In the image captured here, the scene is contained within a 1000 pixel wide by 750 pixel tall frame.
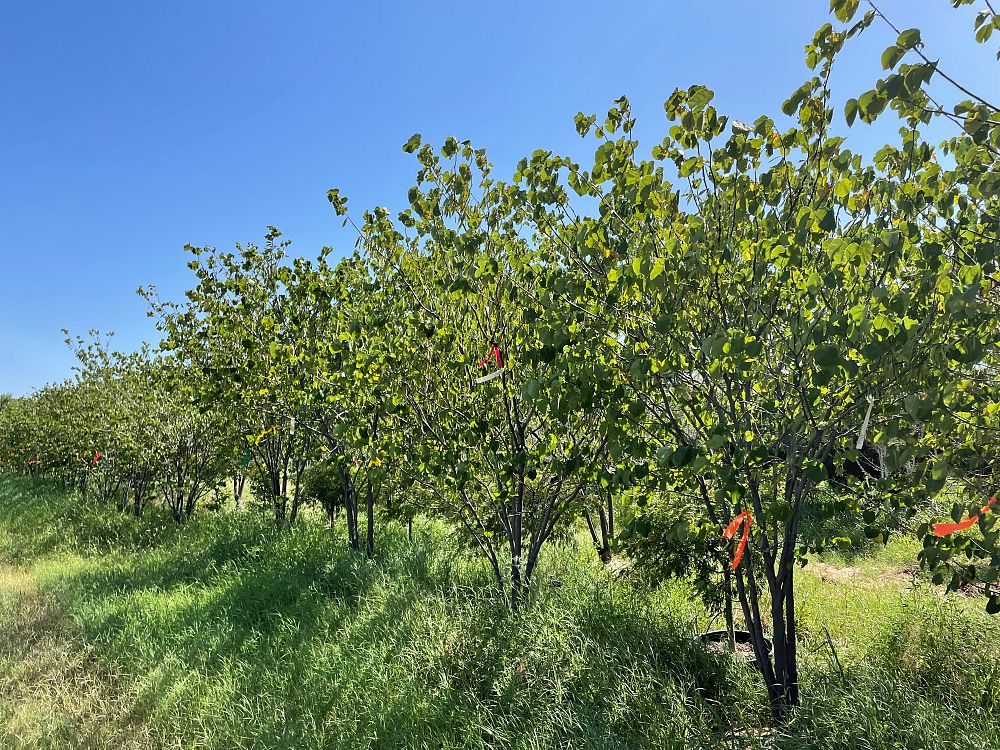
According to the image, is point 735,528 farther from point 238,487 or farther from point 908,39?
point 238,487

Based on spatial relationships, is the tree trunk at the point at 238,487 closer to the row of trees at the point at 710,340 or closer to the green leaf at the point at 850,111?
the row of trees at the point at 710,340

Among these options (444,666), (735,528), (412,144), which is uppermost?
(412,144)

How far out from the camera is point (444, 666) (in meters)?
4.59

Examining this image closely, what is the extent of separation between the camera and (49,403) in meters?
19.2

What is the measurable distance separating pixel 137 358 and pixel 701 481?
13310 mm

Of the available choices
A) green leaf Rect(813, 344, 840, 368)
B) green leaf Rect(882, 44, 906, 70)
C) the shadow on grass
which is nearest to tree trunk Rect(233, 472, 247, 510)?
the shadow on grass

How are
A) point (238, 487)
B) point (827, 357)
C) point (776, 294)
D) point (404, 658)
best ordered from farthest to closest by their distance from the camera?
point (238, 487)
point (404, 658)
point (776, 294)
point (827, 357)

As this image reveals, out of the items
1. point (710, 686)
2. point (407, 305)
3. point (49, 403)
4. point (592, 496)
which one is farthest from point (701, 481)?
point (49, 403)

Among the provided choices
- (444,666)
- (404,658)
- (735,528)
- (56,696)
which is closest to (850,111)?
Result: (735,528)

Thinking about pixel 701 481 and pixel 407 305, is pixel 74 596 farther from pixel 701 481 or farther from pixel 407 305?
pixel 701 481

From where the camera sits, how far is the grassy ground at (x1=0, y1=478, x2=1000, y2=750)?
3.63 meters

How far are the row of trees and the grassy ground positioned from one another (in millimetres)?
530

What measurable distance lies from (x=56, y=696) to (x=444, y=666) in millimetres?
3371

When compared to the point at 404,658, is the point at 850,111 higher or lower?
higher
